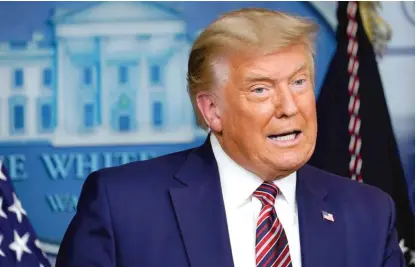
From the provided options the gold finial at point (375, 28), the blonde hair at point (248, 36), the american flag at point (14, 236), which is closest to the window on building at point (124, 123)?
the american flag at point (14, 236)

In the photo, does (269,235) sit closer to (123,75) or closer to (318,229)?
(318,229)

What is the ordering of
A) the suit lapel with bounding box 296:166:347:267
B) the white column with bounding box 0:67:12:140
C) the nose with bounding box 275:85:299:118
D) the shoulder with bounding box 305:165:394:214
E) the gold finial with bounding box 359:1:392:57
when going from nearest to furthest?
the nose with bounding box 275:85:299:118 < the suit lapel with bounding box 296:166:347:267 < the shoulder with bounding box 305:165:394:214 < the white column with bounding box 0:67:12:140 < the gold finial with bounding box 359:1:392:57

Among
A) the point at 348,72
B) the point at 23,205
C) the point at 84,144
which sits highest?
the point at 348,72

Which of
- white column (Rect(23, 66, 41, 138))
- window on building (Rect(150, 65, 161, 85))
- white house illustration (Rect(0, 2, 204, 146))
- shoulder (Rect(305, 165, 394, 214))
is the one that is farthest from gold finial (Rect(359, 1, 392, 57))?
white column (Rect(23, 66, 41, 138))

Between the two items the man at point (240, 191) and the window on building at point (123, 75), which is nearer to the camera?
the man at point (240, 191)

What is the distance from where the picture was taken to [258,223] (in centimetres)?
205

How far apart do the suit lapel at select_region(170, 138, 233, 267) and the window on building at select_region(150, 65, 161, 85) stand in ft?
3.53

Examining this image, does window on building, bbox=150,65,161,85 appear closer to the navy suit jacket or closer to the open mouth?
the navy suit jacket

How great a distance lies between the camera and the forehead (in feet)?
6.47

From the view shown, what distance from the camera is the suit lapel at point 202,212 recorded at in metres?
1.98

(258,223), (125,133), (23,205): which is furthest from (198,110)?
(23,205)

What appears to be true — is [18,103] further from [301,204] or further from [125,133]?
[301,204]

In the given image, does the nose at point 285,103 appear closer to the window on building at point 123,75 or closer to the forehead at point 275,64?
the forehead at point 275,64

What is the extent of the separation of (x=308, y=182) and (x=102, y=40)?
1.33m
